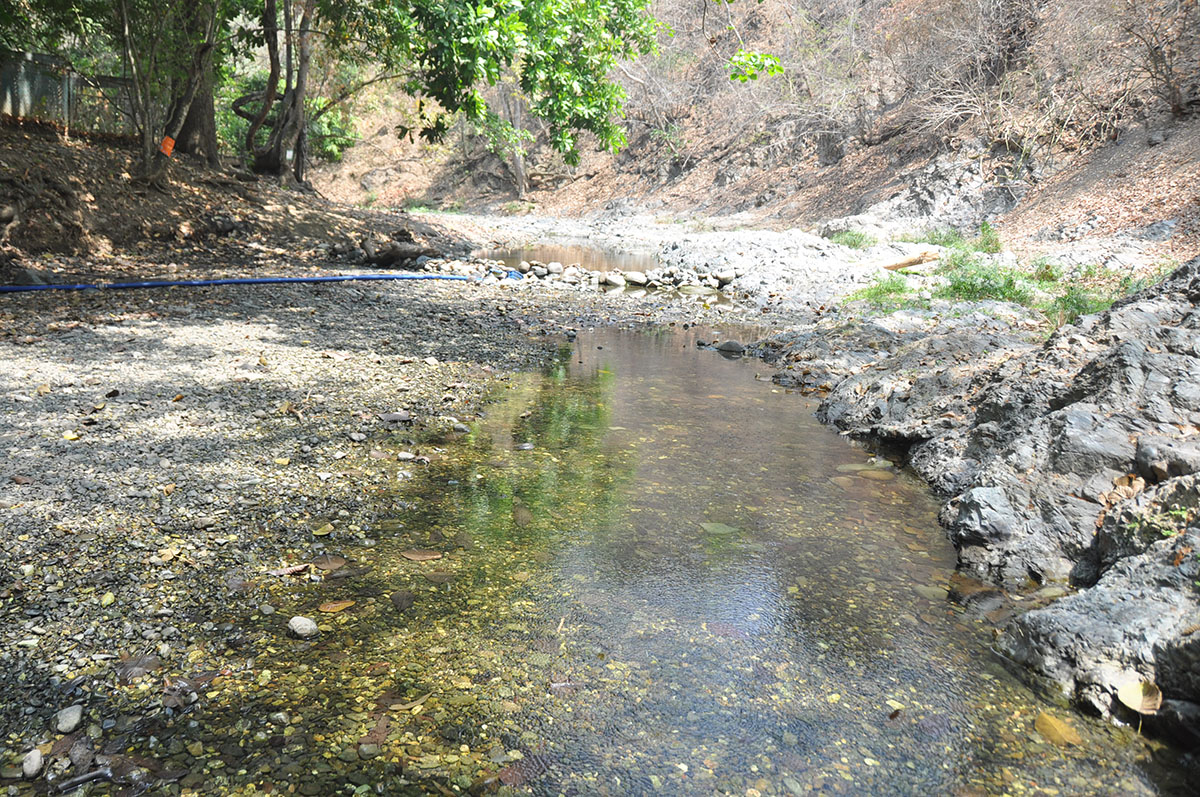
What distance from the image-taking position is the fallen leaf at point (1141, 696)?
2.37 metres

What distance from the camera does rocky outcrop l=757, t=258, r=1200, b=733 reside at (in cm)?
255

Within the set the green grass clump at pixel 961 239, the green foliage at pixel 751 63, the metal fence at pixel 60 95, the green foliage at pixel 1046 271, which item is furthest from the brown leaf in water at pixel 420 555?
the metal fence at pixel 60 95

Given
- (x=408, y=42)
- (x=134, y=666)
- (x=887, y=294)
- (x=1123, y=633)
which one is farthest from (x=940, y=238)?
(x=134, y=666)

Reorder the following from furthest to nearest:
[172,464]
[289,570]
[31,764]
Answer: [172,464]
[289,570]
[31,764]

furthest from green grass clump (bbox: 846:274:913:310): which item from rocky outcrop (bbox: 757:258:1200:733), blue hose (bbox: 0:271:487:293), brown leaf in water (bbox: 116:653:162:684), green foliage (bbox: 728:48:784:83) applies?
brown leaf in water (bbox: 116:653:162:684)

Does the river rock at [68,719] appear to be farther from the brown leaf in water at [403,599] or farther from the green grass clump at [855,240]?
the green grass clump at [855,240]

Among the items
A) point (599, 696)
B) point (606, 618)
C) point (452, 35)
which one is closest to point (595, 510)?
point (606, 618)

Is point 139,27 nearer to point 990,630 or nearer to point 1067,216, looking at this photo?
point 990,630

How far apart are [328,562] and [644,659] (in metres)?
1.31

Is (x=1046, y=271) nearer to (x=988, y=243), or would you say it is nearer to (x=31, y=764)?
(x=988, y=243)

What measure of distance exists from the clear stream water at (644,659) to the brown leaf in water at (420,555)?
0.07 ft

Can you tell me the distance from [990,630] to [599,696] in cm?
151

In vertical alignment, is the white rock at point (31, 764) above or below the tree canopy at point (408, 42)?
below

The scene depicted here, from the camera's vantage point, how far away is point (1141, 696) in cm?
240
